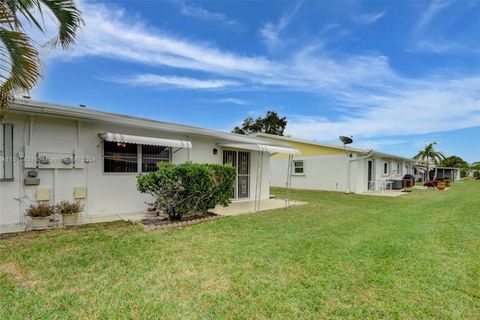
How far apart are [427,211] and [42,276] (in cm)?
1479

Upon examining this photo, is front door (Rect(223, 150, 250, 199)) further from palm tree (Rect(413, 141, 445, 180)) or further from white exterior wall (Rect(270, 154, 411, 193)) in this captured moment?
palm tree (Rect(413, 141, 445, 180))

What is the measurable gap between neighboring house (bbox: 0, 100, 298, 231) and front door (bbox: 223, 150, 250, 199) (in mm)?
2417

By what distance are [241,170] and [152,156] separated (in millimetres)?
5488

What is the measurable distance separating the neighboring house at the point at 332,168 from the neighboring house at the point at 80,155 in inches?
534

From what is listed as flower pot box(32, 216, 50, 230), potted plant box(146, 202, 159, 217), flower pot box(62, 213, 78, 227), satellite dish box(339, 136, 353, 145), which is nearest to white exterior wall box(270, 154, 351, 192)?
satellite dish box(339, 136, 353, 145)

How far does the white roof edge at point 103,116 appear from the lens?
8133 mm

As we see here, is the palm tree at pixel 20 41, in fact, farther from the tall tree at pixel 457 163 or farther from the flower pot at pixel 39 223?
the tall tree at pixel 457 163

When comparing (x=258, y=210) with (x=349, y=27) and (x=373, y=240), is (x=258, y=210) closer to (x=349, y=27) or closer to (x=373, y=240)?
(x=373, y=240)

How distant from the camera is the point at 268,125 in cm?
5200

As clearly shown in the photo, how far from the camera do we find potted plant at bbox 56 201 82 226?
8.67 meters

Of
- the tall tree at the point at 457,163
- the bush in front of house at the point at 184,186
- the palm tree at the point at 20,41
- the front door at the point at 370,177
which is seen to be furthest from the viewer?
the tall tree at the point at 457,163

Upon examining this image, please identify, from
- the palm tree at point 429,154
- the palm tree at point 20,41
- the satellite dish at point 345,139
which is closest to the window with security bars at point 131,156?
the palm tree at point 20,41

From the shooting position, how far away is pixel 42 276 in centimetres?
495

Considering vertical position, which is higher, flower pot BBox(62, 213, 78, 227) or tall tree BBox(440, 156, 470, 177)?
tall tree BBox(440, 156, 470, 177)
